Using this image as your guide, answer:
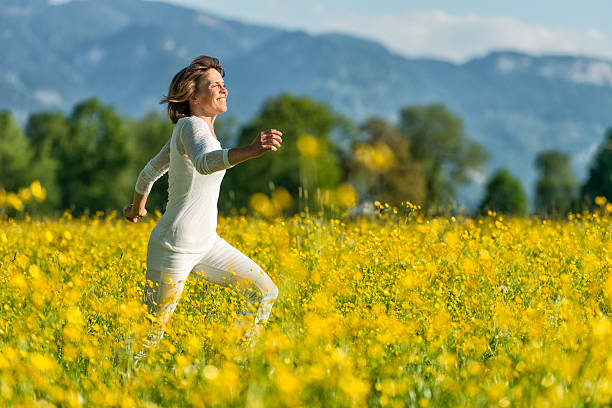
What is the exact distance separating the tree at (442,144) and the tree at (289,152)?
17.5 metres

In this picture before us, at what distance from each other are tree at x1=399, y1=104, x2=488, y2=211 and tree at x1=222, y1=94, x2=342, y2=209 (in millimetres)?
17491

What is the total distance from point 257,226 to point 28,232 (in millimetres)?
2788

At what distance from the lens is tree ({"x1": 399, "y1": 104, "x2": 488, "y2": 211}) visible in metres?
62.8

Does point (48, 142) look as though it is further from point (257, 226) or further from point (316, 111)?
point (257, 226)

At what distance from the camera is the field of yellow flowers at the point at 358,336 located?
10.2ft

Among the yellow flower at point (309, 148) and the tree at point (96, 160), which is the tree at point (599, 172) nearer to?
the yellow flower at point (309, 148)

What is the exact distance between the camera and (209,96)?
408 cm

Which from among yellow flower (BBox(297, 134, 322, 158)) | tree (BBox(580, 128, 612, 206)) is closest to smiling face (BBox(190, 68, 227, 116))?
yellow flower (BBox(297, 134, 322, 158))

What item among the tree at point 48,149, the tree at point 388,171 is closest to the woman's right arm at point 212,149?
the tree at point 48,149

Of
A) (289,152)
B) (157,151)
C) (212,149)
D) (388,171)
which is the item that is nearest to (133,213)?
(212,149)

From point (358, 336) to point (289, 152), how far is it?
1500 inches

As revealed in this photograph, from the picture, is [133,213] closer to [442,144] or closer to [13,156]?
[13,156]

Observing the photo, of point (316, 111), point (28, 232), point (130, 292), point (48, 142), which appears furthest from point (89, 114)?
point (130, 292)

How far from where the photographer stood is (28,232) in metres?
7.65
